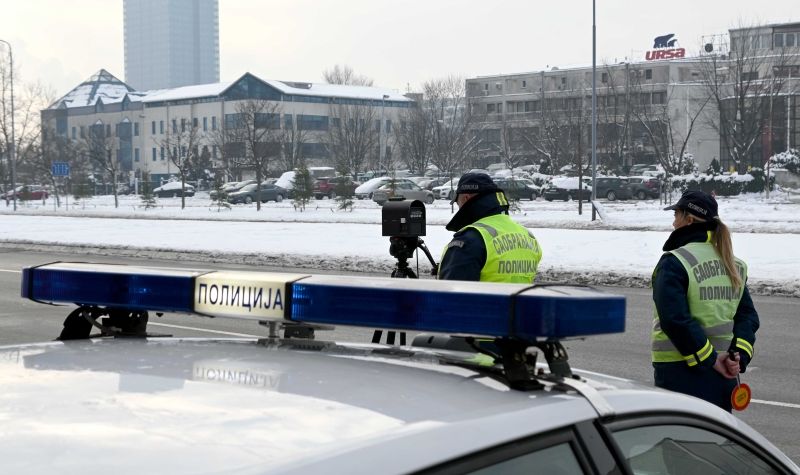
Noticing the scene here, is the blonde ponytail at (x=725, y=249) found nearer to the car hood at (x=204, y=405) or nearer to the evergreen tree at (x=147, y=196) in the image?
the car hood at (x=204, y=405)

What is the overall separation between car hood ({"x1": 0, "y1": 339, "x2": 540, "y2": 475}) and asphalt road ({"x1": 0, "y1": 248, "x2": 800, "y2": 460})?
187 inches

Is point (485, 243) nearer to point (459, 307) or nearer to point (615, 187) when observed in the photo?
point (459, 307)

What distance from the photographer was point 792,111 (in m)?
86.3

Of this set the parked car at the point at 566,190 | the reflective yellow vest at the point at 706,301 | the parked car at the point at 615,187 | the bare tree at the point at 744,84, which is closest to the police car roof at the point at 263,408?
the reflective yellow vest at the point at 706,301

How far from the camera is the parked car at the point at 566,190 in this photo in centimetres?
5391

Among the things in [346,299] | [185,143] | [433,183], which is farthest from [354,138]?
[346,299]

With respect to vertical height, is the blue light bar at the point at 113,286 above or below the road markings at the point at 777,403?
above

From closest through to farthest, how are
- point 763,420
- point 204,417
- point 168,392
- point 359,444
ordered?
1. point 359,444
2. point 204,417
3. point 168,392
4. point 763,420

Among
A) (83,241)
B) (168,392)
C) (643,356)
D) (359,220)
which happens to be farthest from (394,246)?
(359,220)

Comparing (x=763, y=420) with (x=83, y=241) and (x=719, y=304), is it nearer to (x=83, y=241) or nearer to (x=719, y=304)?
(x=719, y=304)

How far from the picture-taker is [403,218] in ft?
18.6

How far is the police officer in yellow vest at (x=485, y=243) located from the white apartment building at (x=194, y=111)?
82.7m

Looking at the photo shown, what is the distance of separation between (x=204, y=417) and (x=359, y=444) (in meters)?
0.29

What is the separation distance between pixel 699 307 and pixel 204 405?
3.33m
